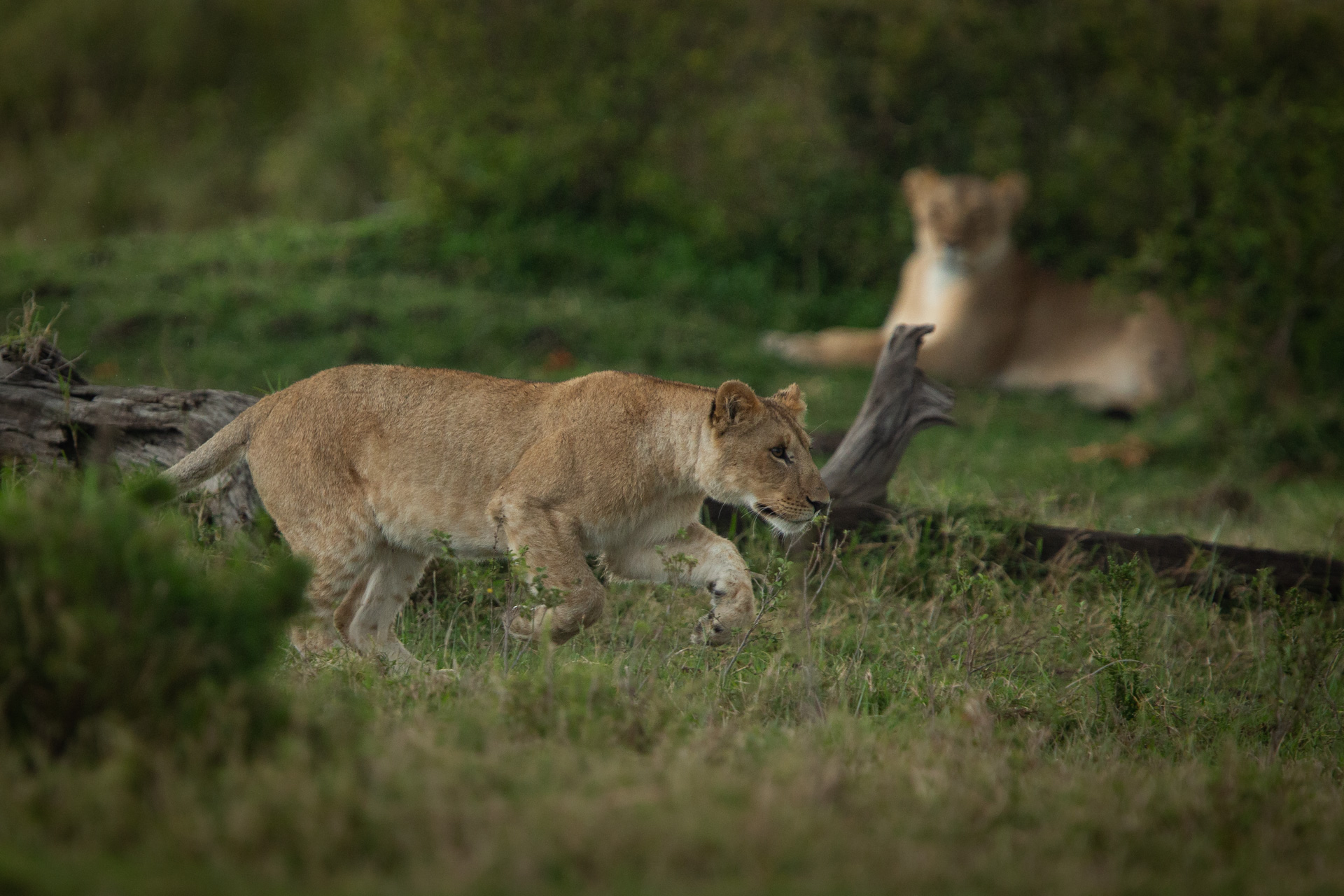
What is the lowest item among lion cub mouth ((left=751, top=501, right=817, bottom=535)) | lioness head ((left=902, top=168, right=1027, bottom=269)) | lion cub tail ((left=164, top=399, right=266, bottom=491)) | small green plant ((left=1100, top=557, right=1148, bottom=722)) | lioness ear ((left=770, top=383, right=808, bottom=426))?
small green plant ((left=1100, top=557, right=1148, bottom=722))

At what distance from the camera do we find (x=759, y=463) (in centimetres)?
503

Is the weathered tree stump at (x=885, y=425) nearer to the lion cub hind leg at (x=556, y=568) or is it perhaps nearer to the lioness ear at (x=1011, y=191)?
the lion cub hind leg at (x=556, y=568)

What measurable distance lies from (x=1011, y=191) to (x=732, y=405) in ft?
27.2

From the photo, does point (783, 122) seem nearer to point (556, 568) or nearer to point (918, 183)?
point (918, 183)

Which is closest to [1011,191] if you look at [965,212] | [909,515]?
[965,212]

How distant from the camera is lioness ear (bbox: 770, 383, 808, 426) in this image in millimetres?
5402

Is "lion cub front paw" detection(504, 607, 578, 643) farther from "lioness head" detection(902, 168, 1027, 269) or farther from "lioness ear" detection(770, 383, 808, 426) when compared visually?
"lioness head" detection(902, 168, 1027, 269)

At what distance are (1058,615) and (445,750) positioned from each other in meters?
2.98

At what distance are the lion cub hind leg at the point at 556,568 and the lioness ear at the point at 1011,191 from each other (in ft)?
28.3

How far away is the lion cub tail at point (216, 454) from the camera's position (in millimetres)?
5141

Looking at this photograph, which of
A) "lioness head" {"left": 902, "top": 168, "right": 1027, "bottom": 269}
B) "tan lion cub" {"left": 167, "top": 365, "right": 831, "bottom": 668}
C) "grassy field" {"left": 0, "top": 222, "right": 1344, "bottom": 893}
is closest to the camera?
"grassy field" {"left": 0, "top": 222, "right": 1344, "bottom": 893}

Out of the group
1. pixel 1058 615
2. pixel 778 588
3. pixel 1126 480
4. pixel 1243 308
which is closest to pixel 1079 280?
pixel 1243 308

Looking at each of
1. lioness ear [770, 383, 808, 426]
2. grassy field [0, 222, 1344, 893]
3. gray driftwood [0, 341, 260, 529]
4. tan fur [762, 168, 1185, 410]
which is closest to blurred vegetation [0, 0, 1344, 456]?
tan fur [762, 168, 1185, 410]

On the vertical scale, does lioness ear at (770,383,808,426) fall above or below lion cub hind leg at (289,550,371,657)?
above
